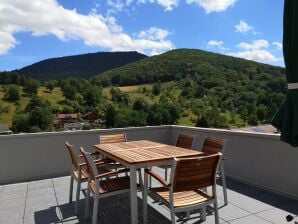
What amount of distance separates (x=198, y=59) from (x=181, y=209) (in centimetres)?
3237

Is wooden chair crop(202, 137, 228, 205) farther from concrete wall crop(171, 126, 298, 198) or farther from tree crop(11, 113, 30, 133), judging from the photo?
tree crop(11, 113, 30, 133)

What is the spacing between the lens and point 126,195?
431 centimetres

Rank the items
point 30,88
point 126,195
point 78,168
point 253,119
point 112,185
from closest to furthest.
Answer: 1. point 112,185
2. point 78,168
3. point 126,195
4. point 253,119
5. point 30,88

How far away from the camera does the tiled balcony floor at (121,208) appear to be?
3346 mm

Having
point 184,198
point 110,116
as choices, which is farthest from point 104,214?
point 110,116

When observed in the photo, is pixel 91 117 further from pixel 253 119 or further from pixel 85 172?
pixel 85 172

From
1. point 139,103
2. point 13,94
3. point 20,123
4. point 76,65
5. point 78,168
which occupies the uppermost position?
point 76,65

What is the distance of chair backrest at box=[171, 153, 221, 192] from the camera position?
252cm

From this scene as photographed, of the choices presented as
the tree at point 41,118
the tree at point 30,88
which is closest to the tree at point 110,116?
the tree at point 41,118

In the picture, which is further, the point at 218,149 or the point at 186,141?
the point at 186,141

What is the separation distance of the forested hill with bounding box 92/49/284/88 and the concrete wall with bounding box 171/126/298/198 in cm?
2030

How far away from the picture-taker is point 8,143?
5164 millimetres

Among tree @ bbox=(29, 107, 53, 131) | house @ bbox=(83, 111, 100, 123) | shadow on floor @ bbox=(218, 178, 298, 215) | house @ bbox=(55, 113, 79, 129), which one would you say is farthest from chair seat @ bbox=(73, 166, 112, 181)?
house @ bbox=(55, 113, 79, 129)

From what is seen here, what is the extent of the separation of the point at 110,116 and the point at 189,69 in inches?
394
